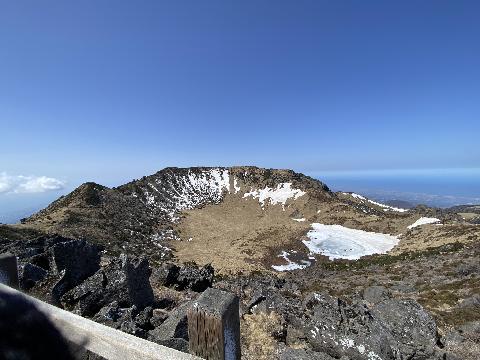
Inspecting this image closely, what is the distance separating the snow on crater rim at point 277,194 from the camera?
250 feet

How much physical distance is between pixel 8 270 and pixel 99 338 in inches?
70.8

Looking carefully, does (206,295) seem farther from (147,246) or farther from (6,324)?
(147,246)

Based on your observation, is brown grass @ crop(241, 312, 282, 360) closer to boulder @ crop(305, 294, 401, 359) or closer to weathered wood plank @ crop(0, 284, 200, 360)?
boulder @ crop(305, 294, 401, 359)

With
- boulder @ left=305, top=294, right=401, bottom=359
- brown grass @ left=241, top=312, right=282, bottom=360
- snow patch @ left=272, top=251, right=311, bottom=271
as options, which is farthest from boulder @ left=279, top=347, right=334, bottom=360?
snow patch @ left=272, top=251, right=311, bottom=271

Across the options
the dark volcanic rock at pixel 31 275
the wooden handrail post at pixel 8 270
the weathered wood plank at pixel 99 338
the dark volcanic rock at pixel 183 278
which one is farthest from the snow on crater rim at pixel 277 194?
the weathered wood plank at pixel 99 338

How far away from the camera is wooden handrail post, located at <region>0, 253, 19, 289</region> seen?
3250 mm

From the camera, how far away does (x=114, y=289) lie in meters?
10.6

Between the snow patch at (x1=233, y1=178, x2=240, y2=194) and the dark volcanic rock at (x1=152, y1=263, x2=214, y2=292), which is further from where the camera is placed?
the snow patch at (x1=233, y1=178, x2=240, y2=194)

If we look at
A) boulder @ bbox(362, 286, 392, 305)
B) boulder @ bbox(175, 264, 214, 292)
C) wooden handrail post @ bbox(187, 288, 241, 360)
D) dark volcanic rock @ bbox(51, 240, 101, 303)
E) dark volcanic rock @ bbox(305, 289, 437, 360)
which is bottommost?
boulder @ bbox(362, 286, 392, 305)

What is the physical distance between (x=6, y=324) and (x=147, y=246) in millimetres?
47288

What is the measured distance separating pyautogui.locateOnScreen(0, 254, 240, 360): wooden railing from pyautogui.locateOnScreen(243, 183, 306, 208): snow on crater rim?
2831 inches

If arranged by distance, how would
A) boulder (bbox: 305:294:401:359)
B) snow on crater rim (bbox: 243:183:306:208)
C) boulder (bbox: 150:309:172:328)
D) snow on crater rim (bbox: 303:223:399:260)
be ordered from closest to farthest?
boulder (bbox: 305:294:401:359), boulder (bbox: 150:309:172:328), snow on crater rim (bbox: 303:223:399:260), snow on crater rim (bbox: 243:183:306:208)

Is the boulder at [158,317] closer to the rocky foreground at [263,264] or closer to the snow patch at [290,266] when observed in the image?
the rocky foreground at [263,264]

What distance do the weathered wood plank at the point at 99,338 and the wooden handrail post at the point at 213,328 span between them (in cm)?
24
